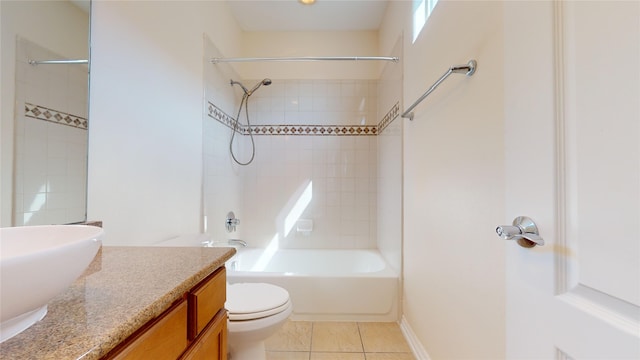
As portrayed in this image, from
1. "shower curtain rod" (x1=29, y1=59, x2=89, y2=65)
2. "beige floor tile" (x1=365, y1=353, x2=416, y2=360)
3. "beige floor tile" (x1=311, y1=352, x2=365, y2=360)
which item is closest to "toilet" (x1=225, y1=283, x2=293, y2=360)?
"beige floor tile" (x1=311, y1=352, x2=365, y2=360)

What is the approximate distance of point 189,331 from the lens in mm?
701

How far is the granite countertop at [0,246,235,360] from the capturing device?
40 centimetres

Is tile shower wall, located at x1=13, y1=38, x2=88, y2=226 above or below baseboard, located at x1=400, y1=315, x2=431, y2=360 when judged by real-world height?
above

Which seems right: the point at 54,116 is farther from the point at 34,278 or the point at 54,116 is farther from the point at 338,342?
the point at 338,342

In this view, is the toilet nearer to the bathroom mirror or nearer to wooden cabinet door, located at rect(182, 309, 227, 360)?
wooden cabinet door, located at rect(182, 309, 227, 360)

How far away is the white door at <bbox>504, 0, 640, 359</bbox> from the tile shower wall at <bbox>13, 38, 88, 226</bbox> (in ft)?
4.48

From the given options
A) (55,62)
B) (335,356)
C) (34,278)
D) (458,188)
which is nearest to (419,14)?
(458,188)

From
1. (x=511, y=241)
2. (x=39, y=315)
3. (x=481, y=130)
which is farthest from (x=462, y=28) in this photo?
(x=39, y=315)

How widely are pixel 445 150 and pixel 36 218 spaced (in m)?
1.60

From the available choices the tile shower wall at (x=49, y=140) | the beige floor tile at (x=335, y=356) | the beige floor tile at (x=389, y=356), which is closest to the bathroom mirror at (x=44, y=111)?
the tile shower wall at (x=49, y=140)

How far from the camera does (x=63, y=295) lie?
58cm

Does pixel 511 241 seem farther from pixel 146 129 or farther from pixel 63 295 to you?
pixel 146 129

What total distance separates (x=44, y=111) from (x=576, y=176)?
1441mm

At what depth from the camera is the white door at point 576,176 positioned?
38cm
